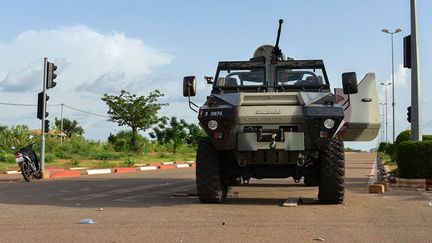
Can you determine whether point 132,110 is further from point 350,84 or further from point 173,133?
point 350,84

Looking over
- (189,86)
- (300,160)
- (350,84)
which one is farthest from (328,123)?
(189,86)

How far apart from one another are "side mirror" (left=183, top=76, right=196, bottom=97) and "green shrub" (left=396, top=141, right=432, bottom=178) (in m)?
6.26

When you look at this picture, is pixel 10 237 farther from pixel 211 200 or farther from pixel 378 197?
pixel 378 197

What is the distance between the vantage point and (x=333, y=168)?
8711 mm

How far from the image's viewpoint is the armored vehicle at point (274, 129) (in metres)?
8.28

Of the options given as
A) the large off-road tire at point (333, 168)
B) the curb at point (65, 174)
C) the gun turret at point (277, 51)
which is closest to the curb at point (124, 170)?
the curb at point (65, 174)

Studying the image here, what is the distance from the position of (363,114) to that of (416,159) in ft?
7.73

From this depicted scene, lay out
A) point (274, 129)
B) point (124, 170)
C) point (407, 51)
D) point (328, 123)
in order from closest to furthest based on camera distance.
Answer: point (328, 123), point (274, 129), point (407, 51), point (124, 170)

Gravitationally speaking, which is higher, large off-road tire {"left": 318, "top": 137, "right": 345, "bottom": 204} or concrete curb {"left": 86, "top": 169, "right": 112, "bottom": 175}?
large off-road tire {"left": 318, "top": 137, "right": 345, "bottom": 204}

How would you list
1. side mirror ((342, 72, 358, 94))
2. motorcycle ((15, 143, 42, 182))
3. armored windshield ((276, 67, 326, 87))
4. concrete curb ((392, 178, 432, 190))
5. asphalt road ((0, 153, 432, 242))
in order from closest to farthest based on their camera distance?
asphalt road ((0, 153, 432, 242)), side mirror ((342, 72, 358, 94)), armored windshield ((276, 67, 326, 87)), concrete curb ((392, 178, 432, 190)), motorcycle ((15, 143, 42, 182))

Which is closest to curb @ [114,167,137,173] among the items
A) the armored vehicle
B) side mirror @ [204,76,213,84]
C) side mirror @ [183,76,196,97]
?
side mirror @ [204,76,213,84]

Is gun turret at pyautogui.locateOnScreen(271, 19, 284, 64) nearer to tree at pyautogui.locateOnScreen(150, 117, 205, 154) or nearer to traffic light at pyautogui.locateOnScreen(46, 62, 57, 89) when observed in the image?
traffic light at pyautogui.locateOnScreen(46, 62, 57, 89)

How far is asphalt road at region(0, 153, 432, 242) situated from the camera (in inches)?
238

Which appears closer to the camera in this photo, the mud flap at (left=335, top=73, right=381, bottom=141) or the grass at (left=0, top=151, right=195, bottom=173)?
the mud flap at (left=335, top=73, right=381, bottom=141)
